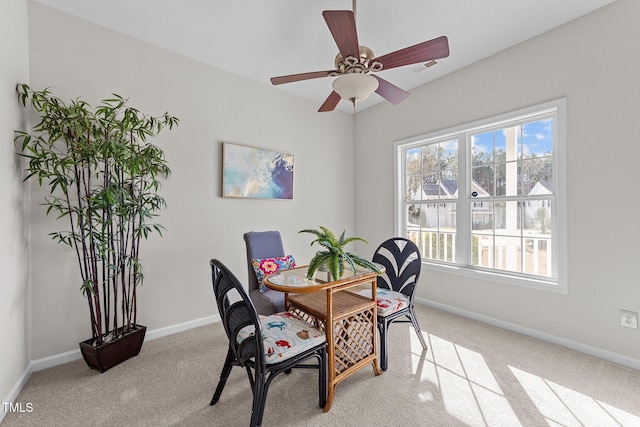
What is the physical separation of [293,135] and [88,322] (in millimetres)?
2927

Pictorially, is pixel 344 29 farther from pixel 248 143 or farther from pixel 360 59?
pixel 248 143

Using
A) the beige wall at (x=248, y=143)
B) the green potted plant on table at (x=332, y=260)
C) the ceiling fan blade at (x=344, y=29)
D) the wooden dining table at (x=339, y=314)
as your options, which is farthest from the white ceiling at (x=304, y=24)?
the wooden dining table at (x=339, y=314)

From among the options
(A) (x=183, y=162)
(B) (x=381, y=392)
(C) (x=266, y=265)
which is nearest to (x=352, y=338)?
(B) (x=381, y=392)

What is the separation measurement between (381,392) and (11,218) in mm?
2705

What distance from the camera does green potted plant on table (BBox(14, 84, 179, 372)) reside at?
197 centimetres

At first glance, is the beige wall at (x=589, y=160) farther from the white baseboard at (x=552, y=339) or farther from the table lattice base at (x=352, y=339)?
the table lattice base at (x=352, y=339)

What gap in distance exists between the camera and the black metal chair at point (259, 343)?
1418 mm

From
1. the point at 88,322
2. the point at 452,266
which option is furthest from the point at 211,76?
the point at 452,266

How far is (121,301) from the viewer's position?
2.50m

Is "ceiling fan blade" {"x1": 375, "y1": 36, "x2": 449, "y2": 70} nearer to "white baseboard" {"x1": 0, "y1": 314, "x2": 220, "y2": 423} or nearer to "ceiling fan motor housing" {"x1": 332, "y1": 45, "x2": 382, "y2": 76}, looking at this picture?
"ceiling fan motor housing" {"x1": 332, "y1": 45, "x2": 382, "y2": 76}

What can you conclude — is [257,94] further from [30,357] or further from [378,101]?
[30,357]

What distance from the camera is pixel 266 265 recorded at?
2623 millimetres

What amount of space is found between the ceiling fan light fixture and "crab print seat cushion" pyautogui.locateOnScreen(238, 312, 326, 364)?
1.58 m

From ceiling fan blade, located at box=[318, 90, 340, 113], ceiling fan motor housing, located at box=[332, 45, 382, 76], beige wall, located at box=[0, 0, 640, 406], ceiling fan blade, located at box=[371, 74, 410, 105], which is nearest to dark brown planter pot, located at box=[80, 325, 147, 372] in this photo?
beige wall, located at box=[0, 0, 640, 406]
